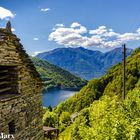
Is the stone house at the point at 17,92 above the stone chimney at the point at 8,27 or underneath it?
underneath

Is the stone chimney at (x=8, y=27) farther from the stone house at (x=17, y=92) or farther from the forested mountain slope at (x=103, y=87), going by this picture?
the forested mountain slope at (x=103, y=87)

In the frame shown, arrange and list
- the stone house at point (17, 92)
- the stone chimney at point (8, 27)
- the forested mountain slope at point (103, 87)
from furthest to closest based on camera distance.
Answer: the forested mountain slope at point (103, 87) < the stone chimney at point (8, 27) < the stone house at point (17, 92)

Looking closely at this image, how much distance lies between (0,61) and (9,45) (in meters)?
1.23

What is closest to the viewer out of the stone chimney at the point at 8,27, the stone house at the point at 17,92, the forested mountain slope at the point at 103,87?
the stone house at the point at 17,92

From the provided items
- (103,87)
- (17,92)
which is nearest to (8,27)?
(17,92)

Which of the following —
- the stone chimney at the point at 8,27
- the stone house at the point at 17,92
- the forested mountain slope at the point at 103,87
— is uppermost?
the stone chimney at the point at 8,27

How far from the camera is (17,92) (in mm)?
13023

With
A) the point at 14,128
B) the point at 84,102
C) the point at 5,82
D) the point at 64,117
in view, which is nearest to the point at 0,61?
the point at 5,82

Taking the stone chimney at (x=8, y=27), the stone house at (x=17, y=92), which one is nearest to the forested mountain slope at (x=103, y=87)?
the stone house at (x=17, y=92)

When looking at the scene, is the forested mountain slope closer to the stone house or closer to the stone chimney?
the stone house

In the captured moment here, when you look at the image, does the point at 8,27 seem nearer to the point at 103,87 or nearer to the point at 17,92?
the point at 17,92

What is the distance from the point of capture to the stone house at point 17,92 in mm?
12102

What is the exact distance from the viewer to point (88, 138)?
64.1ft

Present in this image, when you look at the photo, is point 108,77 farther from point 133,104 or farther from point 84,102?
point 133,104
